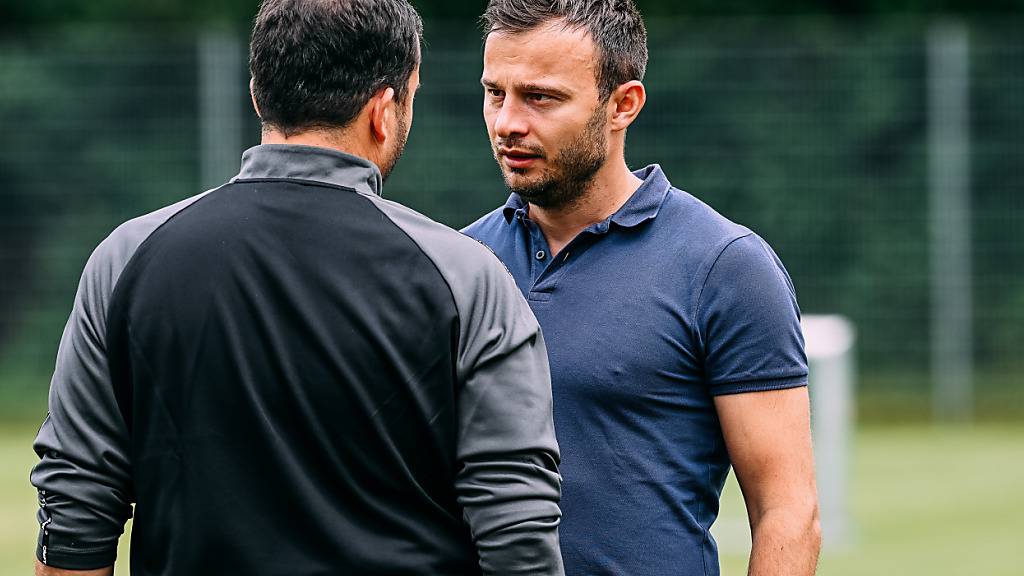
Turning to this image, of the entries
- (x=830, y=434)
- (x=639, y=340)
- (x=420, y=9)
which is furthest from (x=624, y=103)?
(x=420, y=9)

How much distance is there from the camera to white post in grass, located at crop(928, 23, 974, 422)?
38.7 ft

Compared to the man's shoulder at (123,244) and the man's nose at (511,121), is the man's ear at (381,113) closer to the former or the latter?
the man's shoulder at (123,244)

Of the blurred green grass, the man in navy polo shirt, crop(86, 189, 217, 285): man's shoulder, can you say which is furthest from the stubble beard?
the blurred green grass

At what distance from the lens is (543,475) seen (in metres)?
2.35

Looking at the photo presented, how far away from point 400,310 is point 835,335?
6.65 meters

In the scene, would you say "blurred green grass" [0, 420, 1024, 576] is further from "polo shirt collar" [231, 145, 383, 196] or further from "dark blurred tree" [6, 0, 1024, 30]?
"dark blurred tree" [6, 0, 1024, 30]

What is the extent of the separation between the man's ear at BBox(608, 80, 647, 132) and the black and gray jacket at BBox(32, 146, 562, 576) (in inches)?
29.7

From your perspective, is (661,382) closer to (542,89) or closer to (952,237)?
(542,89)

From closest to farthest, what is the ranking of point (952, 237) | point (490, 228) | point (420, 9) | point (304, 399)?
1. point (304, 399)
2. point (490, 228)
3. point (952, 237)
4. point (420, 9)

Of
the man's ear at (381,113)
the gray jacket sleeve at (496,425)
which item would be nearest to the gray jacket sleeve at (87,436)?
the man's ear at (381,113)

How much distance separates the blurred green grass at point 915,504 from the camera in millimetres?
7121

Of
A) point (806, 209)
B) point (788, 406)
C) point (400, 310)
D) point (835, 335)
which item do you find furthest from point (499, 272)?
point (806, 209)

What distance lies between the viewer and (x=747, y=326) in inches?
110

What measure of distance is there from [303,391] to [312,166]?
0.35m
